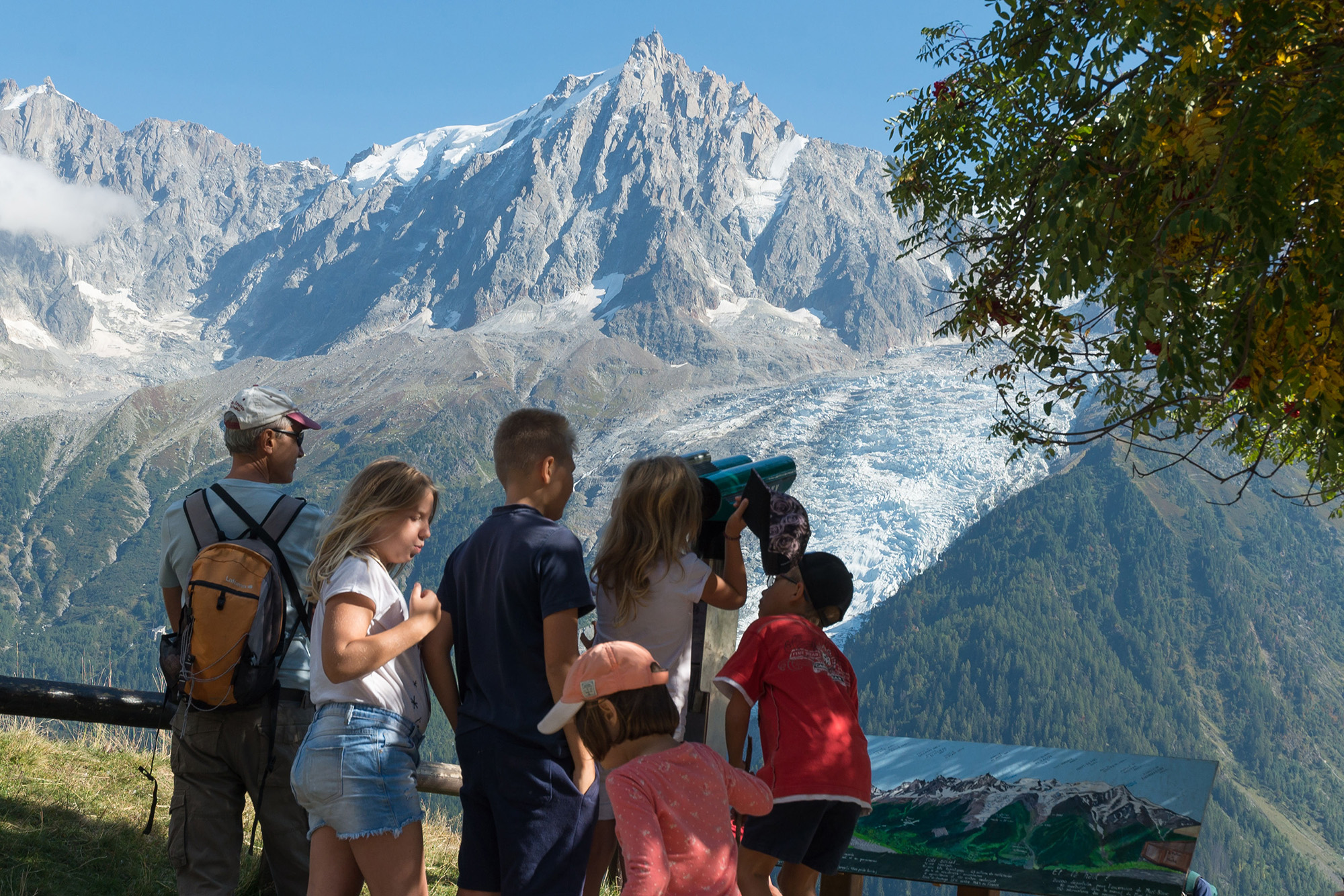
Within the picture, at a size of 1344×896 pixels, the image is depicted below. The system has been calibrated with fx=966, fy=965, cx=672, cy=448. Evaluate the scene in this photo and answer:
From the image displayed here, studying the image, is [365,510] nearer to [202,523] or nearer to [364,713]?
[364,713]

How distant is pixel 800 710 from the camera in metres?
3.70

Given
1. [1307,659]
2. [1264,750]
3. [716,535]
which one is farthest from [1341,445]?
[1307,659]

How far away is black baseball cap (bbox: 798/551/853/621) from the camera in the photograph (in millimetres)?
3963

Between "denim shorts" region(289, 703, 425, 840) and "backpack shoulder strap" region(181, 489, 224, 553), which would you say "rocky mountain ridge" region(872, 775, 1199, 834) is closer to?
"denim shorts" region(289, 703, 425, 840)

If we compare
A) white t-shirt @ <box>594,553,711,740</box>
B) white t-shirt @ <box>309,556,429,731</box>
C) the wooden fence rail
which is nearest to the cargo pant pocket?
white t-shirt @ <box>309,556,429,731</box>

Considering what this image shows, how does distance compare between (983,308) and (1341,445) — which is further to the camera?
(983,308)

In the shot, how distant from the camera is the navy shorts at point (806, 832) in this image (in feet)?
11.7

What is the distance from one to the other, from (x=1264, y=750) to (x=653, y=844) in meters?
161

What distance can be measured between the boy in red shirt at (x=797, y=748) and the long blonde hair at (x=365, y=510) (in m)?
1.37

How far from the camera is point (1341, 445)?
285 cm

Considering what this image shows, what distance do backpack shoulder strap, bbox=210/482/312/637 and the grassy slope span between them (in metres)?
1.56

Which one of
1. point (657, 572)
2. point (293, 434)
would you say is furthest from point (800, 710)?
point (293, 434)

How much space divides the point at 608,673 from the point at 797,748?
1149 millimetres

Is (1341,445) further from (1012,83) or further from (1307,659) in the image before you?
(1307,659)
